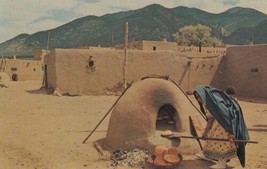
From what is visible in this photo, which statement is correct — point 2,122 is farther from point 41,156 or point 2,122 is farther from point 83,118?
point 41,156

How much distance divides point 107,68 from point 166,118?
11.3 meters

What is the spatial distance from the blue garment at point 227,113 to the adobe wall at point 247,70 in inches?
505

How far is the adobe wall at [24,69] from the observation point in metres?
37.6

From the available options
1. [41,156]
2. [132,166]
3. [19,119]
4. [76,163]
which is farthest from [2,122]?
[132,166]

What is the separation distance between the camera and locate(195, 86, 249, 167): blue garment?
23.3ft

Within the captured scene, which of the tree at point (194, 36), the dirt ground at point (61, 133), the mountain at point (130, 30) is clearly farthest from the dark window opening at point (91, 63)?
the mountain at point (130, 30)

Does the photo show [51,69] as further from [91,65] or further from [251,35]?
[251,35]

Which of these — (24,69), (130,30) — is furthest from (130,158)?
(130,30)

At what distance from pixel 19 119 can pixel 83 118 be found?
2.14 m

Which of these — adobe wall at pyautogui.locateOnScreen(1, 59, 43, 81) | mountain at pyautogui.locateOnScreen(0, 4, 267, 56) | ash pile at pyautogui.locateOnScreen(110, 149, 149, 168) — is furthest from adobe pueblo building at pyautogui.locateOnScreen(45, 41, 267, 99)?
mountain at pyautogui.locateOnScreen(0, 4, 267, 56)

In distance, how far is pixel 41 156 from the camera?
8570 millimetres

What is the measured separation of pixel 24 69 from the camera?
1518 inches

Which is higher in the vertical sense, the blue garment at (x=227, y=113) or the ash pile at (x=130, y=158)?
the blue garment at (x=227, y=113)

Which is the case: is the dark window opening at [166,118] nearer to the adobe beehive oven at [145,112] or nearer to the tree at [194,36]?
the adobe beehive oven at [145,112]
